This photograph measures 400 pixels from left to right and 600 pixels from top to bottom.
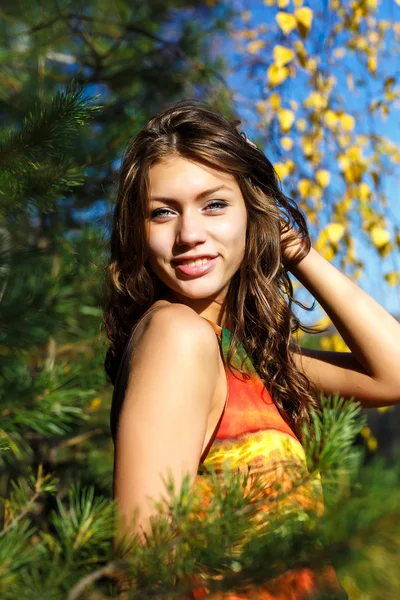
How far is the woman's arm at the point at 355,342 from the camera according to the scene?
1206 mm

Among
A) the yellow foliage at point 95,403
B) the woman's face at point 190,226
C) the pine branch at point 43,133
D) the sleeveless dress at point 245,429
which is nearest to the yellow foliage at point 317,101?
the yellow foliage at point 95,403

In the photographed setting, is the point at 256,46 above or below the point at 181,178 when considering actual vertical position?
above

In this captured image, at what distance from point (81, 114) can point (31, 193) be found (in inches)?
3.9

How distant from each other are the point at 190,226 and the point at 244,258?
0.19 meters

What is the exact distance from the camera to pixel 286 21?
198 centimetres

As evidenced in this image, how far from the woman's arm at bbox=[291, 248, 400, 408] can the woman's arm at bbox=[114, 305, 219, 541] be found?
0.45 metres

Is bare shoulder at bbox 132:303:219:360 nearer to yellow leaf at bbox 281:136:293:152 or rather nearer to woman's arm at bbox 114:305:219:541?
woman's arm at bbox 114:305:219:541

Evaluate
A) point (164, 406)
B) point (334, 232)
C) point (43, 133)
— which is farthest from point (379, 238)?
point (43, 133)

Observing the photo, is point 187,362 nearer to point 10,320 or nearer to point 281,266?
point 10,320

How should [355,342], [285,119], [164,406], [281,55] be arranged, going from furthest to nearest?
[285,119]
[281,55]
[355,342]
[164,406]

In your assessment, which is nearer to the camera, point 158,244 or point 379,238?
point 158,244

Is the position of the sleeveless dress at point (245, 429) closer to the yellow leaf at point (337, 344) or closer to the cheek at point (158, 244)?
Answer: the cheek at point (158, 244)

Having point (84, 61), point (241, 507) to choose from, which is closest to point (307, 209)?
point (84, 61)

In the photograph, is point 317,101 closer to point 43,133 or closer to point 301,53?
point 301,53
